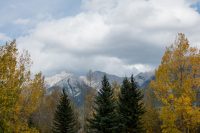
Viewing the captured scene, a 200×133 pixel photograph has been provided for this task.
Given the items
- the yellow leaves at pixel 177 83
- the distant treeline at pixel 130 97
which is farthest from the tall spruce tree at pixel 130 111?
the yellow leaves at pixel 177 83

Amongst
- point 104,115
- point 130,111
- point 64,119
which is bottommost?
point 64,119

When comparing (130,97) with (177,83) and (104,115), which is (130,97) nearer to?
(104,115)

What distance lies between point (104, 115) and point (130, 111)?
3404mm

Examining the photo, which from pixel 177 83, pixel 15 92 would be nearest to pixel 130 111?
pixel 177 83

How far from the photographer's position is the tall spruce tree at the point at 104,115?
39.1m

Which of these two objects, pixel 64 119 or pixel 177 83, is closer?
pixel 177 83

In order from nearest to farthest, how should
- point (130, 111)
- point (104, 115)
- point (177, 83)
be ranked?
point (177, 83) < point (104, 115) < point (130, 111)

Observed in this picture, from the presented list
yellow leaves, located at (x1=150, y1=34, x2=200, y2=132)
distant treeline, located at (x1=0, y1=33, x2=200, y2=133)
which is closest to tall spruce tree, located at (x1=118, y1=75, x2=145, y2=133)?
distant treeline, located at (x1=0, y1=33, x2=200, y2=133)

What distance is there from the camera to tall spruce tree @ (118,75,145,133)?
130 feet

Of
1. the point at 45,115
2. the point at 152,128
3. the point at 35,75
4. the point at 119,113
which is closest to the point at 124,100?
the point at 119,113

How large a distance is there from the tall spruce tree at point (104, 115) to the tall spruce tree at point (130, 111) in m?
1.10

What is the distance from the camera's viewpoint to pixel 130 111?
39875 mm

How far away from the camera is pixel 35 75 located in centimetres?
3731

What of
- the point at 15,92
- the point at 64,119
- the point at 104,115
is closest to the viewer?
the point at 15,92
